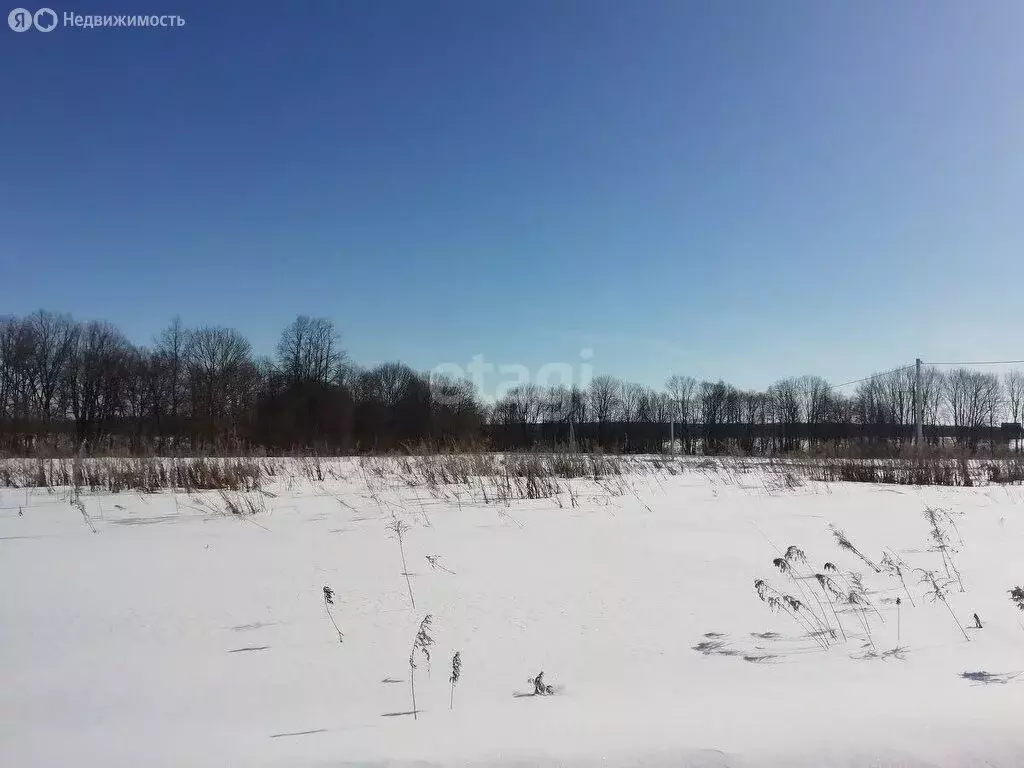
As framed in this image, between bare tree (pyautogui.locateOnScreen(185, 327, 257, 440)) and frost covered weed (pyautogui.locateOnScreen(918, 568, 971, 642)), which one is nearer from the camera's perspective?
frost covered weed (pyautogui.locateOnScreen(918, 568, 971, 642))

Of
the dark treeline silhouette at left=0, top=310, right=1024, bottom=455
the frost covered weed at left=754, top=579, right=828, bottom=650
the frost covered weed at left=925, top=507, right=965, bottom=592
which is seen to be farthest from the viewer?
the dark treeline silhouette at left=0, top=310, right=1024, bottom=455

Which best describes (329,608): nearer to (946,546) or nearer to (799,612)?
(799,612)

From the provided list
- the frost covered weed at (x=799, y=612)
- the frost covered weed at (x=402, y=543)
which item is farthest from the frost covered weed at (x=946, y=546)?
the frost covered weed at (x=402, y=543)

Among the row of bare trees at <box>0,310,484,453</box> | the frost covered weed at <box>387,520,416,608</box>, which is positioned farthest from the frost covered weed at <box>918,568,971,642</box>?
the row of bare trees at <box>0,310,484,453</box>

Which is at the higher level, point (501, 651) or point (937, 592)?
point (937, 592)

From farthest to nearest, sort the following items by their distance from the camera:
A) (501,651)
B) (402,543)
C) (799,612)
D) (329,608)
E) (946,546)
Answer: (402,543) < (946,546) < (329,608) < (799,612) < (501,651)

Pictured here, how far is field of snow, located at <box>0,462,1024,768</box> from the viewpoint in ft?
6.81

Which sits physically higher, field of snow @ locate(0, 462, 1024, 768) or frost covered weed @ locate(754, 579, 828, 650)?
frost covered weed @ locate(754, 579, 828, 650)

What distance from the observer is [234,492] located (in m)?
9.34

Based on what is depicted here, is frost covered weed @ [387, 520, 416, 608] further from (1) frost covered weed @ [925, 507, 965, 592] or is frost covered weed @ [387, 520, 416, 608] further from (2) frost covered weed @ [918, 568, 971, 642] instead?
(1) frost covered weed @ [925, 507, 965, 592]

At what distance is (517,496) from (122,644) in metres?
6.24

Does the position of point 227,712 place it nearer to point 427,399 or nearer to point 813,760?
point 813,760

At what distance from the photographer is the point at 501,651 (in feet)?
9.64

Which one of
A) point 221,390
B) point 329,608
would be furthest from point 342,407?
point 329,608
